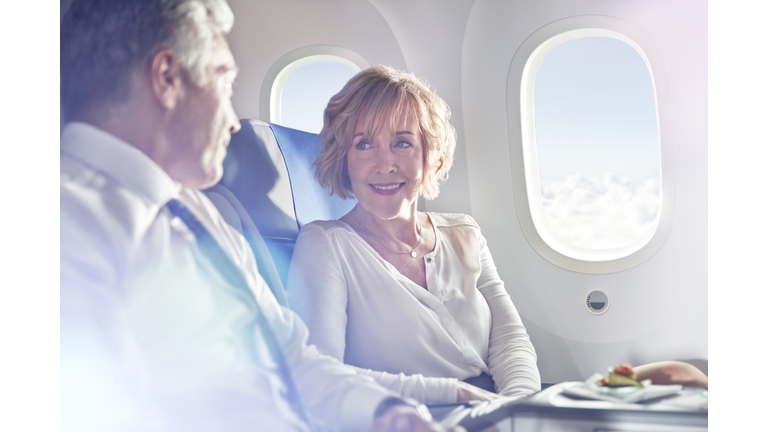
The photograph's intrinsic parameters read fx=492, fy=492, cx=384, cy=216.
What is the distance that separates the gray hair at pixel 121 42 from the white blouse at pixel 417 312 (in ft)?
1.51

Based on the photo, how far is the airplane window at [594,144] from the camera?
1.27m

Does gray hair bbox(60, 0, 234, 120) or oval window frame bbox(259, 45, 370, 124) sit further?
oval window frame bbox(259, 45, 370, 124)

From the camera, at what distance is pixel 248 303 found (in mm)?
1012

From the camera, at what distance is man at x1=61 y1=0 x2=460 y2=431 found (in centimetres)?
94

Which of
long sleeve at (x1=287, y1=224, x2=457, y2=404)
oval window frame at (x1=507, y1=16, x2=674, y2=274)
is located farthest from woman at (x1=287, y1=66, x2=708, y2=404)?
oval window frame at (x1=507, y1=16, x2=674, y2=274)

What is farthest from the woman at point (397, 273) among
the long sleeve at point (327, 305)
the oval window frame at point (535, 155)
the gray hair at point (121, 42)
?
the gray hair at point (121, 42)

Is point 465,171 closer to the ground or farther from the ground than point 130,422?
farther from the ground

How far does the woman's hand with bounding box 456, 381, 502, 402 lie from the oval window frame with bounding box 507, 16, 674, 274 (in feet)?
1.25

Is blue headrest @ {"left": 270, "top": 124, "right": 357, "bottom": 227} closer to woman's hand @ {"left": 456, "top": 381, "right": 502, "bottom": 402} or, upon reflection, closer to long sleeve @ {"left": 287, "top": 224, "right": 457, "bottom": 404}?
long sleeve @ {"left": 287, "top": 224, "right": 457, "bottom": 404}

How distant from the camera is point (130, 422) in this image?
0.97 metres
